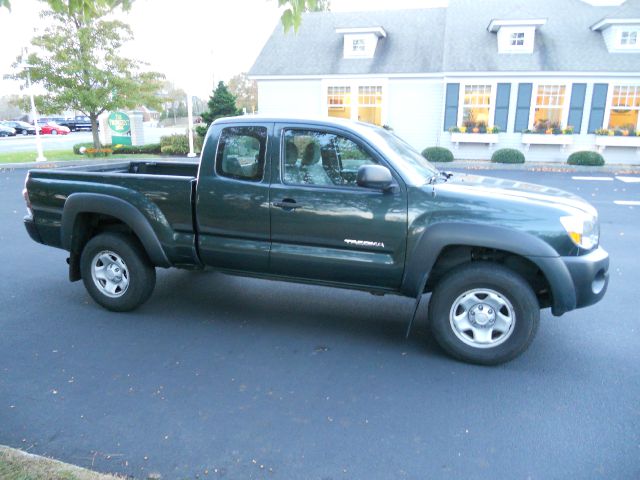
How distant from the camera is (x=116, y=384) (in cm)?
371

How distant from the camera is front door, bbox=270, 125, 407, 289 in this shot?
13.4ft

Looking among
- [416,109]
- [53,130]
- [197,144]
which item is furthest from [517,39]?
[53,130]

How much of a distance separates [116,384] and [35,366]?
2.62ft

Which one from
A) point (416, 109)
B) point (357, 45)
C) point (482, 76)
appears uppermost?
point (357, 45)

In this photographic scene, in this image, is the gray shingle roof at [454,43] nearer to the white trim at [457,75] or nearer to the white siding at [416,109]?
the white trim at [457,75]

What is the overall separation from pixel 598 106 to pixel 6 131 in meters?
42.0

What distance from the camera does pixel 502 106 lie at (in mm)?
20578

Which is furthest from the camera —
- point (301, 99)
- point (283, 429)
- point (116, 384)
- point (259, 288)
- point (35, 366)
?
point (301, 99)

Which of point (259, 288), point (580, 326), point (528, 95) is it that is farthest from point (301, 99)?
point (580, 326)

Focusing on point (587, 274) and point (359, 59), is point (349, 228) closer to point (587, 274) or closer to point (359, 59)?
point (587, 274)

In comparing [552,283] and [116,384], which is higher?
[552,283]

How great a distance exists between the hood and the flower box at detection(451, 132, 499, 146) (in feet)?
56.2

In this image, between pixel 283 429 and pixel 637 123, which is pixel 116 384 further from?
pixel 637 123

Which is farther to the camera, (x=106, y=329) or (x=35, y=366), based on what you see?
(x=106, y=329)
